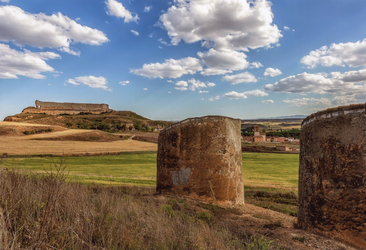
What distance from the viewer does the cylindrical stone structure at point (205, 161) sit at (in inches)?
364

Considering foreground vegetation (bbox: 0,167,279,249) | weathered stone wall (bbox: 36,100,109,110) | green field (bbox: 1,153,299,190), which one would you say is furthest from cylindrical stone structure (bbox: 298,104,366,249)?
weathered stone wall (bbox: 36,100,109,110)

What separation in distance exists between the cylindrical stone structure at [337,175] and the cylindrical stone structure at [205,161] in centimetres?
352

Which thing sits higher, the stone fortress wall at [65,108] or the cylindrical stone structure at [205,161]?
the stone fortress wall at [65,108]

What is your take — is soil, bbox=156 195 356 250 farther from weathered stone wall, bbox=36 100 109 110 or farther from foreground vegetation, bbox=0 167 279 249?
weathered stone wall, bbox=36 100 109 110

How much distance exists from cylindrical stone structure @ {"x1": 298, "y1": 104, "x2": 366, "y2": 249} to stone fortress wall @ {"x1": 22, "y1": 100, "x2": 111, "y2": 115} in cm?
14445

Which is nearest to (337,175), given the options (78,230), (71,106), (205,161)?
(205,161)

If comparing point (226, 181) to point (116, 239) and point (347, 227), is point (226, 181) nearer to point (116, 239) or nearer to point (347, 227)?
point (347, 227)

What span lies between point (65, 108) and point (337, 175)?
156 m

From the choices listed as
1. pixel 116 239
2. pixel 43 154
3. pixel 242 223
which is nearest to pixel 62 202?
pixel 116 239

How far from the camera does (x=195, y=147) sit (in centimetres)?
948

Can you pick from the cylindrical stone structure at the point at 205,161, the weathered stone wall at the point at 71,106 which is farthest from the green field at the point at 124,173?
the weathered stone wall at the point at 71,106

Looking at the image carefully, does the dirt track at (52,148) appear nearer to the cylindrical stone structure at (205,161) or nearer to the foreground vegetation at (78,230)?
the cylindrical stone structure at (205,161)

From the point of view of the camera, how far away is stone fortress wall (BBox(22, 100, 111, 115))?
132 meters

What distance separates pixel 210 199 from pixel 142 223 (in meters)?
4.27
